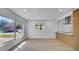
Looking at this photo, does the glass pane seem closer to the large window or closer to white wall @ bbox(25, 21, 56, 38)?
the large window

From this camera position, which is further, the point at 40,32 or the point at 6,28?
the point at 40,32

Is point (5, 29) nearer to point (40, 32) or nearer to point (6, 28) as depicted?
point (6, 28)

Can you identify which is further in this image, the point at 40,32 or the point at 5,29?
the point at 40,32

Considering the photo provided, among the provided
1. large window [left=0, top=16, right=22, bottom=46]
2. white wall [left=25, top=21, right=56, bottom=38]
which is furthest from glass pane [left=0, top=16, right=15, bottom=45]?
white wall [left=25, top=21, right=56, bottom=38]

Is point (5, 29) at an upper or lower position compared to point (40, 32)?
upper

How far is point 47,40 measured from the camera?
4.26 metres

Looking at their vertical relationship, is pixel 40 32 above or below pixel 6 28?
below

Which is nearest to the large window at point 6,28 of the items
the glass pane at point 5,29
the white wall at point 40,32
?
the glass pane at point 5,29

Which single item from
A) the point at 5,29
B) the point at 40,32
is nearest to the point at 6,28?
the point at 5,29

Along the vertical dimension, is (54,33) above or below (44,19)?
below

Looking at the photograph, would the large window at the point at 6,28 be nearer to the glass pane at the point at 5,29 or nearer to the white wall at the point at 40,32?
the glass pane at the point at 5,29
